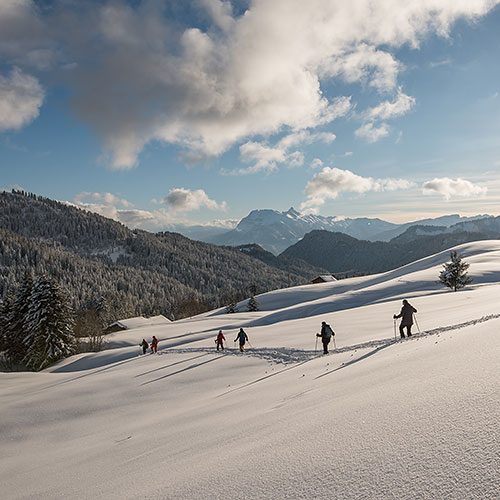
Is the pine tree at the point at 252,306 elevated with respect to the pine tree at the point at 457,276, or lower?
lower

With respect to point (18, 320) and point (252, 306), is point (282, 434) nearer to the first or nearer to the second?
point (18, 320)

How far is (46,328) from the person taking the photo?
36.5m

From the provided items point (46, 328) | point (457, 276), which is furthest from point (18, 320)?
point (457, 276)

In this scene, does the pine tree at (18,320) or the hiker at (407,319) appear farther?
the pine tree at (18,320)

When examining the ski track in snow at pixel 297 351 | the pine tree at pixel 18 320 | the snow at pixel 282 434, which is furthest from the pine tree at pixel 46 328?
the ski track in snow at pixel 297 351

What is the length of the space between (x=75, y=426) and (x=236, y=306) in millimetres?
59538

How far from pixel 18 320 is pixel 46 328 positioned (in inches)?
332

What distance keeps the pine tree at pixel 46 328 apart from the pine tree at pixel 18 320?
14.8 ft

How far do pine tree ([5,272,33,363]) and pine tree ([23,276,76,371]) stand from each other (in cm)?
450

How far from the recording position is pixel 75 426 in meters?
12.1

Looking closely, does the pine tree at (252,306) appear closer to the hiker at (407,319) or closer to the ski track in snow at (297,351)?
the ski track in snow at (297,351)

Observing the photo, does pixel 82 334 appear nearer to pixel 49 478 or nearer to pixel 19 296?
pixel 19 296

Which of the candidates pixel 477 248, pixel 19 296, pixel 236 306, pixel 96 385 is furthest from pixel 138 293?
pixel 96 385

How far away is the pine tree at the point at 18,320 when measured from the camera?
41.0 metres
